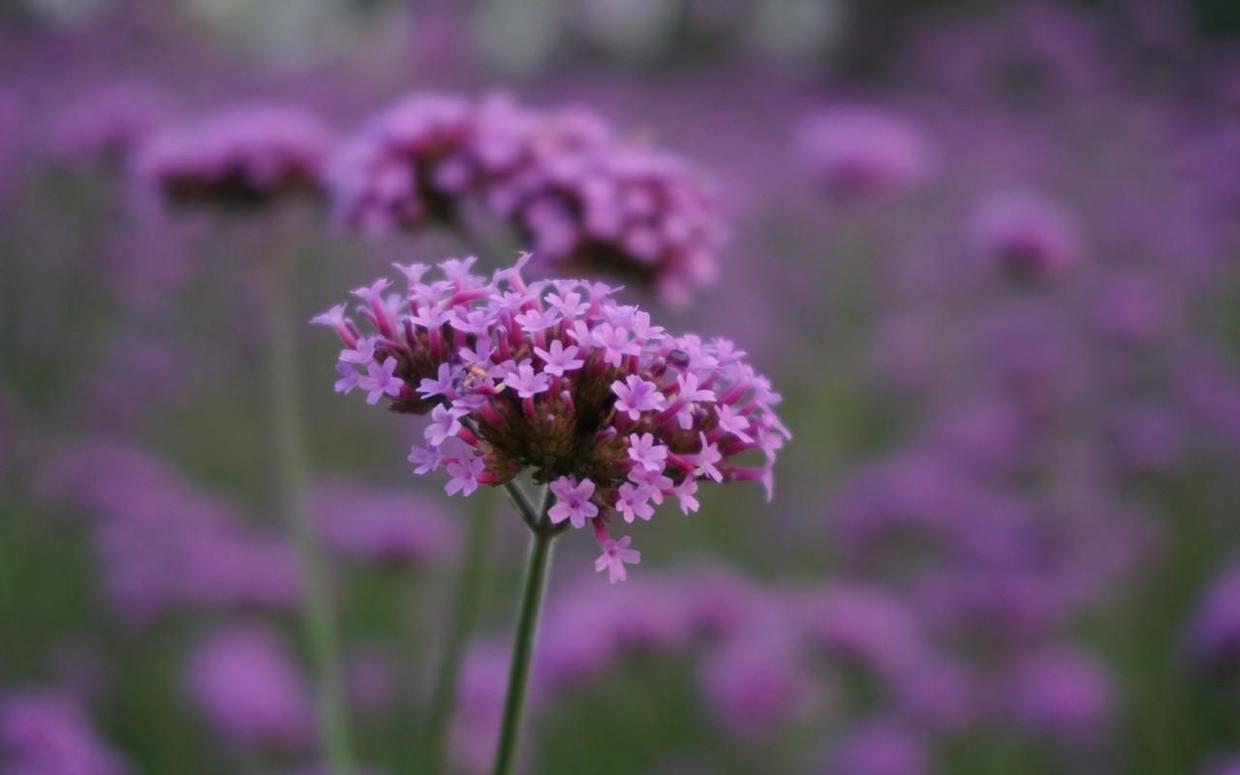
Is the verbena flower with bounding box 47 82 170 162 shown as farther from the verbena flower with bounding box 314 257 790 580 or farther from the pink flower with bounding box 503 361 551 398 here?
the pink flower with bounding box 503 361 551 398

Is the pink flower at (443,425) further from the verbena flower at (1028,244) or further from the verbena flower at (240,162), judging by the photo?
the verbena flower at (1028,244)

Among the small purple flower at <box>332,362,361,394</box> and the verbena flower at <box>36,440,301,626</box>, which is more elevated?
the verbena flower at <box>36,440,301,626</box>

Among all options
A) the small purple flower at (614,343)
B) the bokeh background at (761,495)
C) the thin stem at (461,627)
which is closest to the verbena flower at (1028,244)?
the bokeh background at (761,495)

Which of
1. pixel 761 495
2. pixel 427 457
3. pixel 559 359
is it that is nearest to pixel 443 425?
pixel 427 457

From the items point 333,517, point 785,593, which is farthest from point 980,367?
point 333,517

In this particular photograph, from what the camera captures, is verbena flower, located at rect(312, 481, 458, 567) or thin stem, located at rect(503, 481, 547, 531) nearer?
thin stem, located at rect(503, 481, 547, 531)

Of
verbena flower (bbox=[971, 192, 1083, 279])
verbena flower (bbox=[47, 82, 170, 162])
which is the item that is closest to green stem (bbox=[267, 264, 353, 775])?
verbena flower (bbox=[47, 82, 170, 162])
